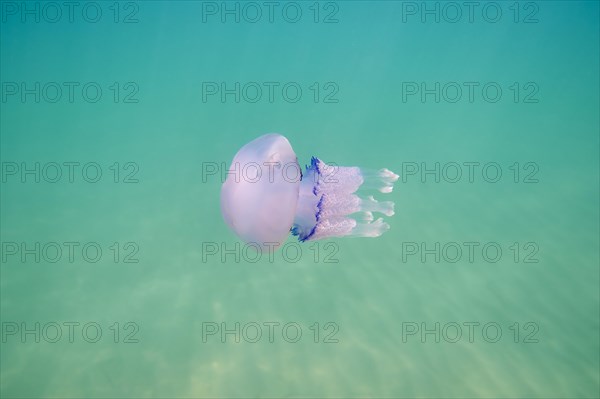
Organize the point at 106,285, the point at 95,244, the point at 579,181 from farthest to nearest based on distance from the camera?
the point at 579,181
the point at 95,244
the point at 106,285

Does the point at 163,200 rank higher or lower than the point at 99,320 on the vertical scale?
higher

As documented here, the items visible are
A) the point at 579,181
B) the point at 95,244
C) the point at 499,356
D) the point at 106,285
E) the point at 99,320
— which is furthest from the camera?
the point at 579,181

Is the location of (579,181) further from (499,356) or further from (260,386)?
(260,386)

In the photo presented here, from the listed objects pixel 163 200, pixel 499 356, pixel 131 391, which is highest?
pixel 163 200

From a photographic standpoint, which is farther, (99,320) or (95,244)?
(95,244)

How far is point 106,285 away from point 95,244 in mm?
1149

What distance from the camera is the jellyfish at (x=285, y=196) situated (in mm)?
3393

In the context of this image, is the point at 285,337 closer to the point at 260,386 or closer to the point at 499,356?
the point at 260,386

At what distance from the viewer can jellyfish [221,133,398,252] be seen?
3.39 metres

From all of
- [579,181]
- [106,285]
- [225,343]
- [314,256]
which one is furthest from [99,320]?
[579,181]

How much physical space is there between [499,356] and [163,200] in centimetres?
546

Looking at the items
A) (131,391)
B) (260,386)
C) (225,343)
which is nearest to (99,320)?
(131,391)

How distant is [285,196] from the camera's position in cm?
339

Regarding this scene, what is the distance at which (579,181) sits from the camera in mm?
6922
